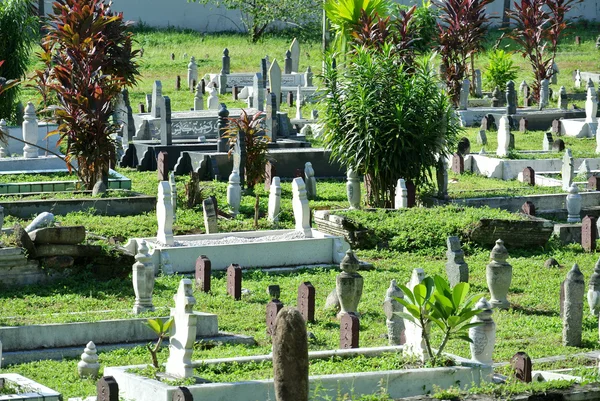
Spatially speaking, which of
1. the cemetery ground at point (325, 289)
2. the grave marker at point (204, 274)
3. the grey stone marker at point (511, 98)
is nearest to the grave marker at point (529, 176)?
the cemetery ground at point (325, 289)

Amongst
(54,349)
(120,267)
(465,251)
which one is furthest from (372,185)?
(54,349)

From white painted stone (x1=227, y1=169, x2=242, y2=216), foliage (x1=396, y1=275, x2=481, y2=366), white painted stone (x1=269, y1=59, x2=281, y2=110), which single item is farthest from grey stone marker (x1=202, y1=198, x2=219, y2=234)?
white painted stone (x1=269, y1=59, x2=281, y2=110)

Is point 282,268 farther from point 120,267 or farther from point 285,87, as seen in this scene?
point 285,87

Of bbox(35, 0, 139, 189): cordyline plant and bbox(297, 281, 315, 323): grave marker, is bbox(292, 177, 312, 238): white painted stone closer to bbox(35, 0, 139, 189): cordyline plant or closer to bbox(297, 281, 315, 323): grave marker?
bbox(297, 281, 315, 323): grave marker

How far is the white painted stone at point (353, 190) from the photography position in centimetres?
2220

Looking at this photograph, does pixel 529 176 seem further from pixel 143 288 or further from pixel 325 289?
pixel 143 288

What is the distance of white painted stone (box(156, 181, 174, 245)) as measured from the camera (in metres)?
18.5

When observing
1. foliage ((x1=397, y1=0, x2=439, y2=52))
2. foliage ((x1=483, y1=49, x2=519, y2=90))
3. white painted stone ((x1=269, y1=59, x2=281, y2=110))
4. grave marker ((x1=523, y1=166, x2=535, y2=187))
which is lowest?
grave marker ((x1=523, y1=166, x2=535, y2=187))

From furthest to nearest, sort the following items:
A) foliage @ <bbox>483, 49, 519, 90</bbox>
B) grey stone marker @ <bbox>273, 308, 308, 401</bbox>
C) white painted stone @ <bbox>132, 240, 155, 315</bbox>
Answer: foliage @ <bbox>483, 49, 519, 90</bbox>, white painted stone @ <bbox>132, 240, 155, 315</bbox>, grey stone marker @ <bbox>273, 308, 308, 401</bbox>

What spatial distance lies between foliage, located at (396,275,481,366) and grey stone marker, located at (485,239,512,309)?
14.3ft

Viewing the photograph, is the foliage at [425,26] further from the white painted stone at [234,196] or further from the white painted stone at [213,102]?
the white painted stone at [234,196]

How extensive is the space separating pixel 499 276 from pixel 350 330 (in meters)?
3.18

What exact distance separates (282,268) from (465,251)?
9.67 feet

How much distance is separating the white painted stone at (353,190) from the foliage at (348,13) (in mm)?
12361
